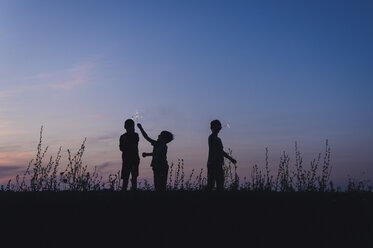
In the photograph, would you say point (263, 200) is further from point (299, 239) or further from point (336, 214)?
point (336, 214)

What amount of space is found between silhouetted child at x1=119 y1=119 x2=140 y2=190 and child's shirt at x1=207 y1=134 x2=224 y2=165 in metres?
1.99

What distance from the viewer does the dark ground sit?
6.46 m

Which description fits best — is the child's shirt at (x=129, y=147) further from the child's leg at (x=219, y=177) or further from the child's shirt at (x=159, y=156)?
the child's leg at (x=219, y=177)

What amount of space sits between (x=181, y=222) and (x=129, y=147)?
509 centimetres

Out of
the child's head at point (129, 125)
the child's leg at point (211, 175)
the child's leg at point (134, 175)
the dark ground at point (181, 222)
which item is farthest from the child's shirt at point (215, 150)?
the dark ground at point (181, 222)

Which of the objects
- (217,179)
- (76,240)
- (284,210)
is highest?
(217,179)

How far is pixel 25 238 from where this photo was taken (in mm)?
6391

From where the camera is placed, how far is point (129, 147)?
1158 centimetres

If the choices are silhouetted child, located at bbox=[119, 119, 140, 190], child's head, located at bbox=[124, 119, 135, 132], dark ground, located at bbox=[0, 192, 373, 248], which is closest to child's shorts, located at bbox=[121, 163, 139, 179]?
silhouetted child, located at bbox=[119, 119, 140, 190]

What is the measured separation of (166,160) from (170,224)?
5157 millimetres

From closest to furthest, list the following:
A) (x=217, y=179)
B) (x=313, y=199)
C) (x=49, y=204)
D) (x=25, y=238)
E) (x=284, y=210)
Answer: (x=25, y=238) → (x=49, y=204) → (x=284, y=210) → (x=313, y=199) → (x=217, y=179)

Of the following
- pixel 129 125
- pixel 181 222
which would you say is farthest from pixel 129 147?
pixel 181 222

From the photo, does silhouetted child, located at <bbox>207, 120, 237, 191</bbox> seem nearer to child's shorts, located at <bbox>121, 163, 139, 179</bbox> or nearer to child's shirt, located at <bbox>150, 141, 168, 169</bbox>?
child's shirt, located at <bbox>150, 141, 168, 169</bbox>

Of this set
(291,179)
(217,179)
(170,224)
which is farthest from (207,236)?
(291,179)
